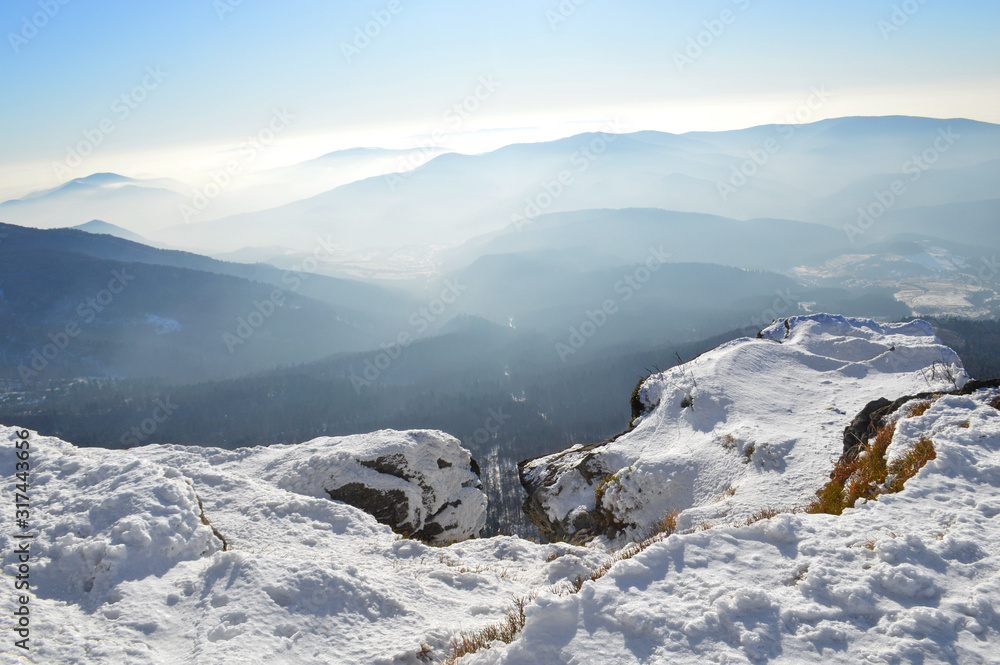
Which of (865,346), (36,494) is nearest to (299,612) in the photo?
(36,494)

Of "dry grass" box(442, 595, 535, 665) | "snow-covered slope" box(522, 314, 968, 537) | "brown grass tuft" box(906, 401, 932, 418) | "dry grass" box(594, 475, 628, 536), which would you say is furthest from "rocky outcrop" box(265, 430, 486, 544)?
"brown grass tuft" box(906, 401, 932, 418)

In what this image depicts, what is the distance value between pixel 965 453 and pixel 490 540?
11.0 meters

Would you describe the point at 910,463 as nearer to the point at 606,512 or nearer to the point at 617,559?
the point at 617,559

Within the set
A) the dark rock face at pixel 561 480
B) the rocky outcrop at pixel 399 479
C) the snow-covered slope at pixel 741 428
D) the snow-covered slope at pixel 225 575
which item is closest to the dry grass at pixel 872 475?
the snow-covered slope at pixel 741 428

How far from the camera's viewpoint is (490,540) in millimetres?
14422

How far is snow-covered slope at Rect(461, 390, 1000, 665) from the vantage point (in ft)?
18.4

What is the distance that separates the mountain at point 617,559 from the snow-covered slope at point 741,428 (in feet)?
0.32

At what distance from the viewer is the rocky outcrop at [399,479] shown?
702 inches

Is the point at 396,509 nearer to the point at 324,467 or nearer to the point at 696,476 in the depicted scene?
the point at 324,467

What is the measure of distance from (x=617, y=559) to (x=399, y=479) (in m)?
11.4

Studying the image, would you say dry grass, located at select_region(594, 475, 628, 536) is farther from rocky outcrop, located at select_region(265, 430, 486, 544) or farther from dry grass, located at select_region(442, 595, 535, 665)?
dry grass, located at select_region(442, 595, 535, 665)

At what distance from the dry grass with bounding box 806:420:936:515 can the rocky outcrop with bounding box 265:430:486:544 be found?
528 inches

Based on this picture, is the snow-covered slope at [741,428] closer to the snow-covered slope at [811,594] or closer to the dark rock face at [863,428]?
the dark rock face at [863,428]

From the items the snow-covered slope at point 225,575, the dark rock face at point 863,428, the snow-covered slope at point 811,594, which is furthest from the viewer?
the dark rock face at point 863,428
